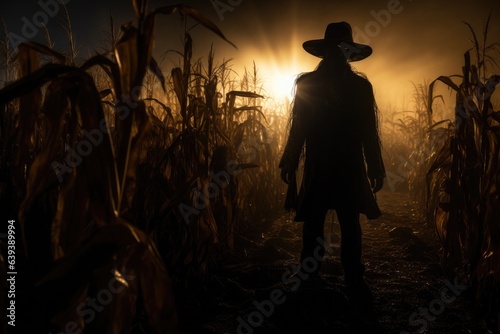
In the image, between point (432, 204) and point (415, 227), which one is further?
point (415, 227)

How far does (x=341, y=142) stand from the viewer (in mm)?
2262

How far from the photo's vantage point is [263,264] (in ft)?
8.84

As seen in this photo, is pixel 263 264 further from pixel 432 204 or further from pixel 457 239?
pixel 432 204

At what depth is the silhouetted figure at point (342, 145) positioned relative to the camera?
2.23 metres

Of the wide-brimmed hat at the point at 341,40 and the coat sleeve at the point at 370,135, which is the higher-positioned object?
the wide-brimmed hat at the point at 341,40

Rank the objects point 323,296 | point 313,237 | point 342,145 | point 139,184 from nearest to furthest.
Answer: point 139,184 < point 323,296 < point 342,145 < point 313,237

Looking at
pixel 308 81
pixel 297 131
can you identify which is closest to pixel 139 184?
pixel 297 131

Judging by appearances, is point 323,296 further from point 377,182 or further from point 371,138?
point 371,138

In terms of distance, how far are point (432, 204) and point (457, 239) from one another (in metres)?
1.47

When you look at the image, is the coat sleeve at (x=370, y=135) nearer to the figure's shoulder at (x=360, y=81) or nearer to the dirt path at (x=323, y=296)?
the figure's shoulder at (x=360, y=81)

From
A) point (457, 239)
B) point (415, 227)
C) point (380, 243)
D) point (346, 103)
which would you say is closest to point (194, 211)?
point (346, 103)

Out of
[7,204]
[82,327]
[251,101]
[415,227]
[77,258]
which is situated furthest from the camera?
[251,101]

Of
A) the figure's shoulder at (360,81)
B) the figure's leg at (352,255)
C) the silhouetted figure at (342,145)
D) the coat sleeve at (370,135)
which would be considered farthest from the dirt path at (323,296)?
the figure's shoulder at (360,81)

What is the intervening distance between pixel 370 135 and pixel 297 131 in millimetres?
483
